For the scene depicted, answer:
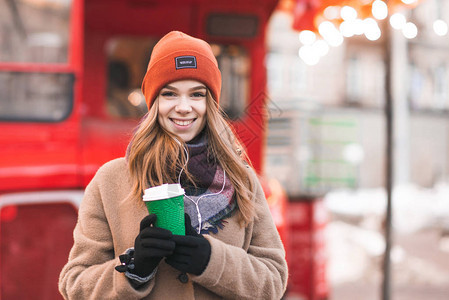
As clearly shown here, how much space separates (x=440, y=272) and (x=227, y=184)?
591 cm

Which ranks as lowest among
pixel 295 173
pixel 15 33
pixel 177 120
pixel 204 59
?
pixel 295 173

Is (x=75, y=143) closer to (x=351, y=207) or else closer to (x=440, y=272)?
(x=440, y=272)

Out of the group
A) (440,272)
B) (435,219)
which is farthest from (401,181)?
(440,272)

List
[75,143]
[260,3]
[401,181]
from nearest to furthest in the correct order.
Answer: [75,143] → [260,3] → [401,181]

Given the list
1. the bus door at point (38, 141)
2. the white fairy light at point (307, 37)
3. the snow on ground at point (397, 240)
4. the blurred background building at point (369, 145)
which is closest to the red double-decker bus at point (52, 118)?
the bus door at point (38, 141)

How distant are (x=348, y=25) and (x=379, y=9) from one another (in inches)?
10.9

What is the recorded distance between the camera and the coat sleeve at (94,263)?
4.23 feet

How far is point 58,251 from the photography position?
2.69 m

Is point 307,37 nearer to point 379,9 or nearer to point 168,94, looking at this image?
point 379,9

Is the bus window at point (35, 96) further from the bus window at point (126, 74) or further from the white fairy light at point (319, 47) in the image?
the white fairy light at point (319, 47)

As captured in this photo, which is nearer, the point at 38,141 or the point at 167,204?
the point at 167,204

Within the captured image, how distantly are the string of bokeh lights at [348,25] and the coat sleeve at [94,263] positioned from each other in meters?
2.61

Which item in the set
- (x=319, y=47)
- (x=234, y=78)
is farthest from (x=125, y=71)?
(x=319, y=47)

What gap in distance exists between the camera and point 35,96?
2791 mm
